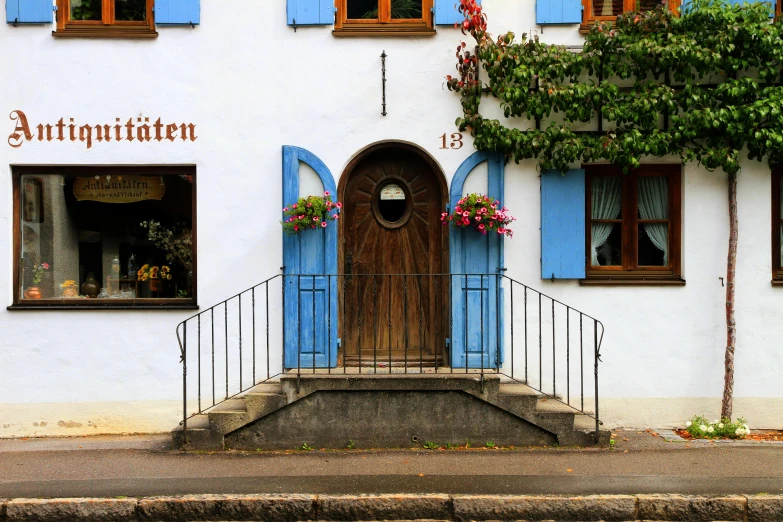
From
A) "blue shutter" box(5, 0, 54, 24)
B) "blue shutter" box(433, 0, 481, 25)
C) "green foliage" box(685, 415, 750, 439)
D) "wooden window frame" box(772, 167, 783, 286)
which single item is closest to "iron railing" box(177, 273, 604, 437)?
"green foliage" box(685, 415, 750, 439)

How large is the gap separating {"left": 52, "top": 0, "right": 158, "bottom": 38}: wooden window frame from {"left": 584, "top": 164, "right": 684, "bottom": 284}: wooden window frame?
4.60 metres

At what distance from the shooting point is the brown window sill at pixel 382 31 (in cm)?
919

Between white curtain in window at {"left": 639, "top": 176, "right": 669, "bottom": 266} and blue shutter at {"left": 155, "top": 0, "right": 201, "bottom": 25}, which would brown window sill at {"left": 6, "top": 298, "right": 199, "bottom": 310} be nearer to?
blue shutter at {"left": 155, "top": 0, "right": 201, "bottom": 25}

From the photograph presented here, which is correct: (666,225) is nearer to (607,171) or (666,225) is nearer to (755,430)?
(607,171)

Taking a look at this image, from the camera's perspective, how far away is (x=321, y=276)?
9.09 m

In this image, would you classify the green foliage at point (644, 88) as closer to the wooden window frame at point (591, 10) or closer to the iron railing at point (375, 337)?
the wooden window frame at point (591, 10)

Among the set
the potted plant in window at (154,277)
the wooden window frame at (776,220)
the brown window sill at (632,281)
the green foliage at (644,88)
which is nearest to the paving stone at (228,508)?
the potted plant in window at (154,277)

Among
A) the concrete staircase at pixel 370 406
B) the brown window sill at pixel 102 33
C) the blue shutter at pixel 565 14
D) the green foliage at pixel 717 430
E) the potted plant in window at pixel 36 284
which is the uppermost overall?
the blue shutter at pixel 565 14

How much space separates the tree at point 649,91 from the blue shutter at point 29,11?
401cm

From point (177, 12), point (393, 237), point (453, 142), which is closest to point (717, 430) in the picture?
point (393, 237)

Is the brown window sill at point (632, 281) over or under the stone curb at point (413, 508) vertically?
over

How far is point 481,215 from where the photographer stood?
888cm

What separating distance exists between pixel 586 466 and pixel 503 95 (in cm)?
355

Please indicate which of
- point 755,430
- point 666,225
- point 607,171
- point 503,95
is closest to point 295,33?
point 503,95
